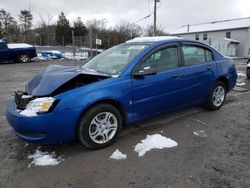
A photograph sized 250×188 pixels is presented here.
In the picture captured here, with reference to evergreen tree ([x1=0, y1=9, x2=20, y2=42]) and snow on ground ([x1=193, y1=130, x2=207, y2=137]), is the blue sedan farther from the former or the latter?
evergreen tree ([x1=0, y1=9, x2=20, y2=42])

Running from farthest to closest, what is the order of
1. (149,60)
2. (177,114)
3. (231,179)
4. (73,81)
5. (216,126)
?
(177,114), (216,126), (149,60), (73,81), (231,179)

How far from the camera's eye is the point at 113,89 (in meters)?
3.30

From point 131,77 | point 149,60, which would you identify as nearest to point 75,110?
point 131,77

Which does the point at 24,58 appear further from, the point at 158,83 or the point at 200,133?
the point at 200,133

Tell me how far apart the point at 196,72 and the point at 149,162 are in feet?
7.06

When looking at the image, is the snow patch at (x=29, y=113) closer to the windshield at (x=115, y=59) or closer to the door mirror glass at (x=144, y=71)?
the windshield at (x=115, y=59)

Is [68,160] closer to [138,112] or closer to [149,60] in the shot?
[138,112]

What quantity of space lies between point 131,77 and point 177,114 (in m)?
1.75

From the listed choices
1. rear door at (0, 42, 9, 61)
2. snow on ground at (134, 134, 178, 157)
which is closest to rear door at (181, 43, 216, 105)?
snow on ground at (134, 134, 178, 157)

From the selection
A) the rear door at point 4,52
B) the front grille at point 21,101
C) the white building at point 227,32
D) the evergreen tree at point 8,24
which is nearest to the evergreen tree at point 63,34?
the evergreen tree at point 8,24

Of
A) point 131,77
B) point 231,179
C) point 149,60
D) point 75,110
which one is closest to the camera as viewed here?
point 231,179

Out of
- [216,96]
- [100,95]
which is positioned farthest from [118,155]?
[216,96]

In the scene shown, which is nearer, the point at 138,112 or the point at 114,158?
the point at 114,158

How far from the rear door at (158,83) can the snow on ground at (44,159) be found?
53.1 inches
